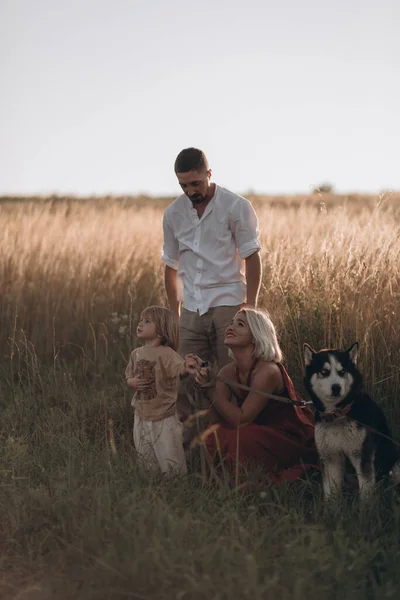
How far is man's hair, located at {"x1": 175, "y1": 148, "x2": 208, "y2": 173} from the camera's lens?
16.7 ft

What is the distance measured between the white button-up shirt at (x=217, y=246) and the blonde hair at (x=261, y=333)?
560 mm

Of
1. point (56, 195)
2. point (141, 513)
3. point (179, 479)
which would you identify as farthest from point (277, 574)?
point (56, 195)

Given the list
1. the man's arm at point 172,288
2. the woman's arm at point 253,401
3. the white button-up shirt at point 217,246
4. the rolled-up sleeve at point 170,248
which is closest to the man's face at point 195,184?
the white button-up shirt at point 217,246

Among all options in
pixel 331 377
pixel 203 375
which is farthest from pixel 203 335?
pixel 331 377

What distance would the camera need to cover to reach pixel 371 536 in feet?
12.7

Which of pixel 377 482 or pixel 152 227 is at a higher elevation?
pixel 152 227

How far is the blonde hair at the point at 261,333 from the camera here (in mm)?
4832

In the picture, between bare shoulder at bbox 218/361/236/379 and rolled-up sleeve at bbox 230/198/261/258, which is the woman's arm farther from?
rolled-up sleeve at bbox 230/198/261/258

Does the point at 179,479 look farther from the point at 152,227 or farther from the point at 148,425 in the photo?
the point at 152,227

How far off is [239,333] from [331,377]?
0.74m

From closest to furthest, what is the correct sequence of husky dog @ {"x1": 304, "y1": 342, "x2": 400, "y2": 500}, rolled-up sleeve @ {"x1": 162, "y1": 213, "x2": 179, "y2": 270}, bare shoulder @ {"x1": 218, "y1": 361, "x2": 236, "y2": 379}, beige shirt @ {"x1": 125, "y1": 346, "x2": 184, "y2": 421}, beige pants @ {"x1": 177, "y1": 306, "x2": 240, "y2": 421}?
1. husky dog @ {"x1": 304, "y1": 342, "x2": 400, "y2": 500}
2. beige shirt @ {"x1": 125, "y1": 346, "x2": 184, "y2": 421}
3. bare shoulder @ {"x1": 218, "y1": 361, "x2": 236, "y2": 379}
4. beige pants @ {"x1": 177, "y1": 306, "x2": 240, "y2": 421}
5. rolled-up sleeve @ {"x1": 162, "y1": 213, "x2": 179, "y2": 270}

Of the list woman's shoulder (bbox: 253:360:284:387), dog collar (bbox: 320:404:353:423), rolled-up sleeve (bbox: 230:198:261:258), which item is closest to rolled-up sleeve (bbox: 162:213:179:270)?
rolled-up sleeve (bbox: 230:198:261:258)

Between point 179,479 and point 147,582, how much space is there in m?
1.37

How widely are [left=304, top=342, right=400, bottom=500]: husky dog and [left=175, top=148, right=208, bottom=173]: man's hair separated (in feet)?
4.75
